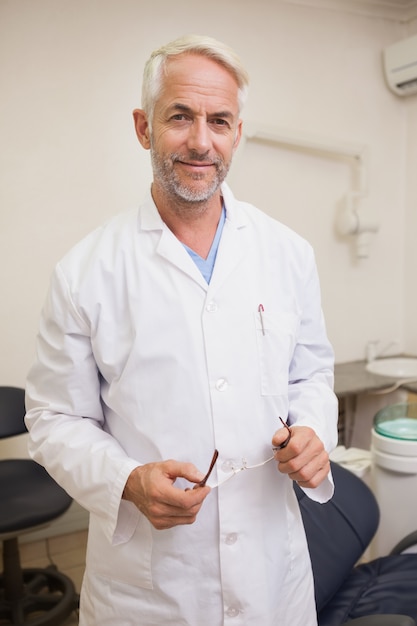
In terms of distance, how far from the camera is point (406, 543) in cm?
177

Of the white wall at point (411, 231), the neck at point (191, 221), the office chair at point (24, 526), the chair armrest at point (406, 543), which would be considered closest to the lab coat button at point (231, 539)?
the neck at point (191, 221)

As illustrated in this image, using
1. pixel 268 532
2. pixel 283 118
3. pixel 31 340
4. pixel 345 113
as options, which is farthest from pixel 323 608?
pixel 345 113

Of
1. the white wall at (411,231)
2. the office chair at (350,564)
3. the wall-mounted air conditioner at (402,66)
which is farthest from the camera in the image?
the white wall at (411,231)

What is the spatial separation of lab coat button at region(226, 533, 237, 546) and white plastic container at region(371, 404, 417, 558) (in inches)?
36.0

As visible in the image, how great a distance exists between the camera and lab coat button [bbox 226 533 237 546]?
3.58ft

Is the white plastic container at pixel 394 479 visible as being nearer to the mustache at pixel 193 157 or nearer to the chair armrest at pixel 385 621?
the chair armrest at pixel 385 621

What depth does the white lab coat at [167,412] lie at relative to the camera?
1071 millimetres

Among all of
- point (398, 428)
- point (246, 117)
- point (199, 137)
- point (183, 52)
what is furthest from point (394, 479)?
point (246, 117)

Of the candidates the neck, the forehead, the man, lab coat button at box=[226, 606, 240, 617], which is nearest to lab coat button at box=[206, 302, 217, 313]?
the man

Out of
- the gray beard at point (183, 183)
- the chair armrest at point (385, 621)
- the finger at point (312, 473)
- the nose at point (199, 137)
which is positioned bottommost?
the chair armrest at point (385, 621)

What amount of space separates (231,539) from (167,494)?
0.83 feet

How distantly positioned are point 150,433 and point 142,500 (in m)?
0.14

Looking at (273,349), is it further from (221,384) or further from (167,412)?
(167,412)

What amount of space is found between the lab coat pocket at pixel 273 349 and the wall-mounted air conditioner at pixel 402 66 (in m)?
2.51
